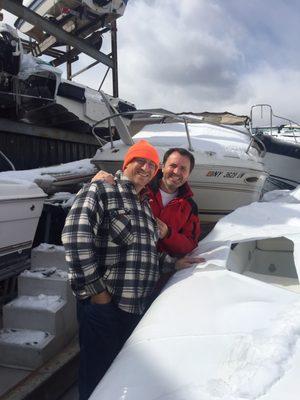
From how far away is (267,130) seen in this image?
353 inches

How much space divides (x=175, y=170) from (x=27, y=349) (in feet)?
5.07

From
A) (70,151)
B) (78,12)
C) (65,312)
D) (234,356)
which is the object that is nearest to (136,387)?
(234,356)

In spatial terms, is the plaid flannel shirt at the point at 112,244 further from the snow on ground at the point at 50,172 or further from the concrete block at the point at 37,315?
the snow on ground at the point at 50,172

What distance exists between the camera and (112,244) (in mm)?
1970

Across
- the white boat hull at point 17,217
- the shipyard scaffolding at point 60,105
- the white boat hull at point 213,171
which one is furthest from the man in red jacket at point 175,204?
the shipyard scaffolding at point 60,105

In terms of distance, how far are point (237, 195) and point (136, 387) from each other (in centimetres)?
386

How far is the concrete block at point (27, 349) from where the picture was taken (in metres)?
2.90

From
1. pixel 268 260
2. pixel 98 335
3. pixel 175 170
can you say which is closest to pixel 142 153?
pixel 175 170

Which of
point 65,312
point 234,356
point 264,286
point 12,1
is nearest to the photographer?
point 234,356

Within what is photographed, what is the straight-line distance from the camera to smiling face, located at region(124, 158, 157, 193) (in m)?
2.10

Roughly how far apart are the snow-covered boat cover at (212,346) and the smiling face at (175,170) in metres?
0.48

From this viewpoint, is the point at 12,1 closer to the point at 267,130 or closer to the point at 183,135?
the point at 183,135

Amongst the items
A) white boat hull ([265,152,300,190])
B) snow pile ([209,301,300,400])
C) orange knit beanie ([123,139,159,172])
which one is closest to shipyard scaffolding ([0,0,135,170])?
white boat hull ([265,152,300,190])

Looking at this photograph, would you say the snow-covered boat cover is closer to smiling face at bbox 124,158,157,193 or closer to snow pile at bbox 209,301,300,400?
snow pile at bbox 209,301,300,400
